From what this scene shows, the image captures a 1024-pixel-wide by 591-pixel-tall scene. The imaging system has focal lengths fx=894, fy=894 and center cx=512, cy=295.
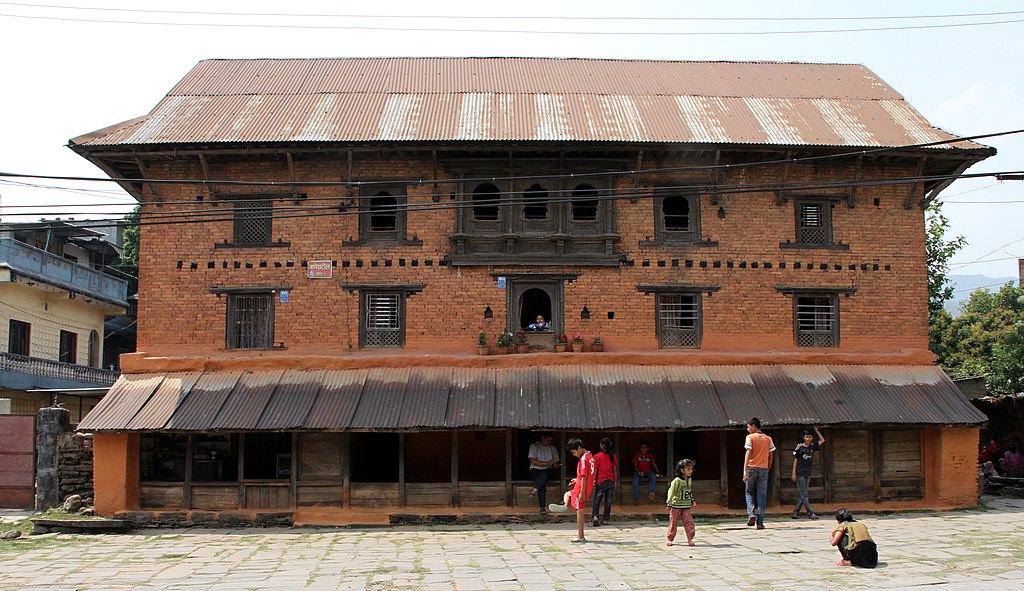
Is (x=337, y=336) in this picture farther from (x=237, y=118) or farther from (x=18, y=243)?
(x=18, y=243)

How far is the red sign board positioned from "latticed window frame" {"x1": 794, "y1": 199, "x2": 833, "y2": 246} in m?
11.3

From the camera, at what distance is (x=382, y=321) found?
21094 millimetres

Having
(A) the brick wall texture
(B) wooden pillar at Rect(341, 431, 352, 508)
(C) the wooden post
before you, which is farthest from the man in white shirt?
(B) wooden pillar at Rect(341, 431, 352, 508)

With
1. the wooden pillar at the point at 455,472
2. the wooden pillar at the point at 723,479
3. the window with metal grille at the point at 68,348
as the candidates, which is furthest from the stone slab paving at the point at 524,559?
the window with metal grille at the point at 68,348

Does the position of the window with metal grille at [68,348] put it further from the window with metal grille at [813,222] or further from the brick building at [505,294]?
the window with metal grille at [813,222]

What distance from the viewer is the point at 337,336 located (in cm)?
2092

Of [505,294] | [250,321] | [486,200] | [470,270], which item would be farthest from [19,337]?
[505,294]

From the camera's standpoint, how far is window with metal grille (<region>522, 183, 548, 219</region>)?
2132 cm

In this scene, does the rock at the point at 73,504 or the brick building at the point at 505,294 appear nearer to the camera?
the rock at the point at 73,504

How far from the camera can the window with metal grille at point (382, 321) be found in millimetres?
21000

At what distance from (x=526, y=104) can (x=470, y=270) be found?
4832 mm

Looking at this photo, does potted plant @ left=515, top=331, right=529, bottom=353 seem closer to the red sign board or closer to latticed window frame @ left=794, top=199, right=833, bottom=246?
the red sign board

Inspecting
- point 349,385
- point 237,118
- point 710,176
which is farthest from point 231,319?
point 710,176

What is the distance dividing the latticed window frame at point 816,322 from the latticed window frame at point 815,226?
4.41ft
